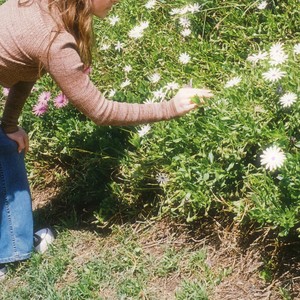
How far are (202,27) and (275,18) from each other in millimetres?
396

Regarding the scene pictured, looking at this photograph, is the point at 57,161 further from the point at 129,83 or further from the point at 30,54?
the point at 30,54

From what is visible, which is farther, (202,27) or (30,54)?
(202,27)

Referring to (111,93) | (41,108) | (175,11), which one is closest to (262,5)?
(175,11)

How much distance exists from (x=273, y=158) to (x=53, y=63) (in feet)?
2.67

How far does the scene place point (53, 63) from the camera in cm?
216

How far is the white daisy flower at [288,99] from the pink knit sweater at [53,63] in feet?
1.27

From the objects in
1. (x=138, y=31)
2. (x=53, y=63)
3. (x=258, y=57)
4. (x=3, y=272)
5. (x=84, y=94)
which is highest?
(x=53, y=63)

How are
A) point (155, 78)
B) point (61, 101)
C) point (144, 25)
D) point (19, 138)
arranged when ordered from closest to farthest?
point (19, 138) < point (155, 78) < point (61, 101) < point (144, 25)

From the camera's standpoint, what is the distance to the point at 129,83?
3074mm

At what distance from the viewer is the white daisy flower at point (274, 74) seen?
2.35 metres

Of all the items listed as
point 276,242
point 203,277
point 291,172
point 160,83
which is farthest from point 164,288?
point 160,83

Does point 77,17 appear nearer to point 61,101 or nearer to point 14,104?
point 14,104

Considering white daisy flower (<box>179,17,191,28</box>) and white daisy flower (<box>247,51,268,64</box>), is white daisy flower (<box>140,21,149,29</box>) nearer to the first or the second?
white daisy flower (<box>179,17,191,28</box>)

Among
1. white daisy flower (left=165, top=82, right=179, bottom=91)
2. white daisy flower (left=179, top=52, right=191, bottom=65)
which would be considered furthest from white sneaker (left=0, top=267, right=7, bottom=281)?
white daisy flower (left=179, top=52, right=191, bottom=65)
